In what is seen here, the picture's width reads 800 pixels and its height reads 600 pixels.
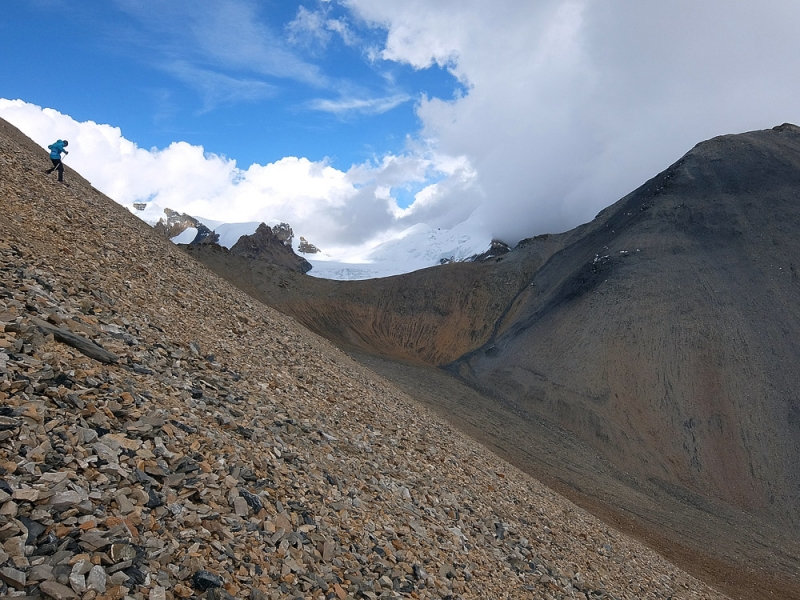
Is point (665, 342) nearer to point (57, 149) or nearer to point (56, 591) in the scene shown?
point (57, 149)

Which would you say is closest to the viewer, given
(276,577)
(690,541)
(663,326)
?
(276,577)

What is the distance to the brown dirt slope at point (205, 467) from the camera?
514cm

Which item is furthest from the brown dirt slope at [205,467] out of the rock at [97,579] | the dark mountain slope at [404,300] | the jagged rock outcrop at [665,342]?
the dark mountain slope at [404,300]

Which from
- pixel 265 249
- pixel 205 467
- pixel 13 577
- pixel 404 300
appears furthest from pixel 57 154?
pixel 265 249

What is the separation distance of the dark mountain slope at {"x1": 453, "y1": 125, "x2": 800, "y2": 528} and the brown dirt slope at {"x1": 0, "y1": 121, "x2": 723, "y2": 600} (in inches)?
886

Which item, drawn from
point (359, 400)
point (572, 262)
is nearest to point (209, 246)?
point (572, 262)

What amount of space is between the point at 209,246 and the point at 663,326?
6062 cm

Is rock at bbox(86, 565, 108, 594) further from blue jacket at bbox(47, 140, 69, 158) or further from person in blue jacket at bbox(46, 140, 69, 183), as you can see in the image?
blue jacket at bbox(47, 140, 69, 158)

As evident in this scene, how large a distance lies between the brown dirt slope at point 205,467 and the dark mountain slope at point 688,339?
2249 cm

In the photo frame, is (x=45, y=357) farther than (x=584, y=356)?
No

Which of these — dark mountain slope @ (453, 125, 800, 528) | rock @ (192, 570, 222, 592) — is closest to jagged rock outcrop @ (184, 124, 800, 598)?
dark mountain slope @ (453, 125, 800, 528)

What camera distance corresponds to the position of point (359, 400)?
49.0ft

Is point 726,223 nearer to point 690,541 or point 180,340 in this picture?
point 690,541

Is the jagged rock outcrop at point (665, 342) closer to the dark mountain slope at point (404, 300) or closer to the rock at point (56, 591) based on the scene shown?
the dark mountain slope at point (404, 300)
